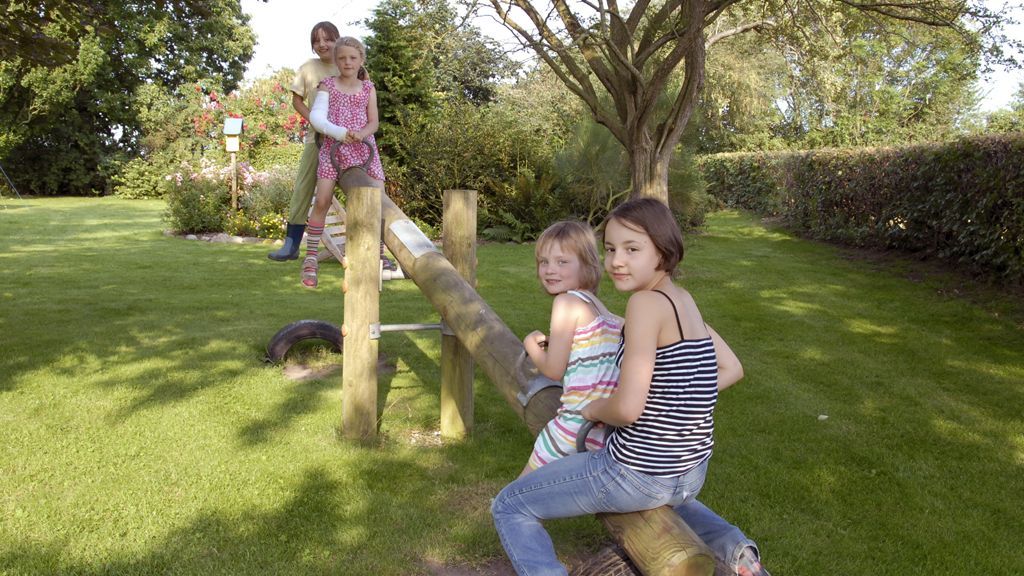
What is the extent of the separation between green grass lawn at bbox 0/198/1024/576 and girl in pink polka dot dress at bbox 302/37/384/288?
5.44ft

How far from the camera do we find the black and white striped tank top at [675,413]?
8.00 ft

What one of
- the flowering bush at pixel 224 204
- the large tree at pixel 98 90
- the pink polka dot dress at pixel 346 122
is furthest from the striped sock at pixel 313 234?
the large tree at pixel 98 90

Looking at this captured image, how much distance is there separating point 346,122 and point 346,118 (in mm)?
25

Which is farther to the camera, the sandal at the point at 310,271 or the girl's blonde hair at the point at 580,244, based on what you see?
the sandal at the point at 310,271

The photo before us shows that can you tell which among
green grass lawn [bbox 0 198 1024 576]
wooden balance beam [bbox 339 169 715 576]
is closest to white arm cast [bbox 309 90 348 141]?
wooden balance beam [bbox 339 169 715 576]

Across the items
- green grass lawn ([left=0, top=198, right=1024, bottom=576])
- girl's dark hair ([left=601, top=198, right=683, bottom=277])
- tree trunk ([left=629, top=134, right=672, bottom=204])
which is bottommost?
green grass lawn ([left=0, top=198, right=1024, bottom=576])

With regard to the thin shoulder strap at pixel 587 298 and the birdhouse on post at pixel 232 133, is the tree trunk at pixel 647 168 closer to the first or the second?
the thin shoulder strap at pixel 587 298

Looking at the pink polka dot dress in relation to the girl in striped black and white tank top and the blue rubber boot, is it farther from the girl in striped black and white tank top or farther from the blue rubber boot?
the girl in striped black and white tank top

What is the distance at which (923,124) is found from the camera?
1310 inches

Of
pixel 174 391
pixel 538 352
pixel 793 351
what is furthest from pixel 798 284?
A: pixel 538 352

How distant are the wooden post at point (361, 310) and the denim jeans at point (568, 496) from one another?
2.32 metres

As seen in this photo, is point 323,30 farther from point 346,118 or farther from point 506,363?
point 506,363

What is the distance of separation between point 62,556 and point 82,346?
3.93 m

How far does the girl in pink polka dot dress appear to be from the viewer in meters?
4.89
